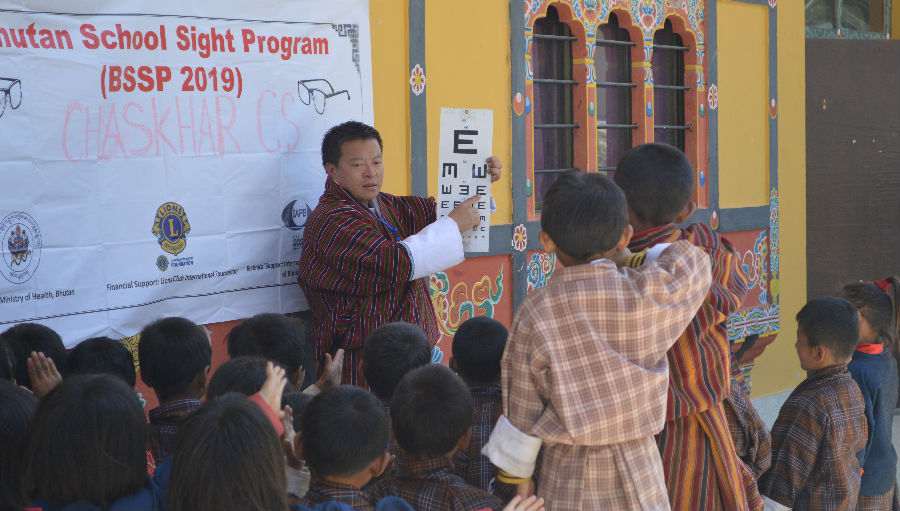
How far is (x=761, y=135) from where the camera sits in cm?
635

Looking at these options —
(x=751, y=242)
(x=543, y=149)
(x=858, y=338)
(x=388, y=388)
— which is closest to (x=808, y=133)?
(x=751, y=242)

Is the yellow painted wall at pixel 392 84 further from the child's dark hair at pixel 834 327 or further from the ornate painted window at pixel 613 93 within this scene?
the child's dark hair at pixel 834 327

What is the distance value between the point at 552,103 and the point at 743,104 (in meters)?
1.62

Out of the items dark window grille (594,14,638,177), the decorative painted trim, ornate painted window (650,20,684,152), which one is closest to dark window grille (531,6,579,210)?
dark window grille (594,14,638,177)

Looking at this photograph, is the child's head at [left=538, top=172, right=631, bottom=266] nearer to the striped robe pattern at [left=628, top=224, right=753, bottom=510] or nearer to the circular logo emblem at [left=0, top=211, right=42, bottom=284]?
the striped robe pattern at [left=628, top=224, right=753, bottom=510]

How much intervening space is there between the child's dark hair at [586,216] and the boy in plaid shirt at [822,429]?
4.46 feet

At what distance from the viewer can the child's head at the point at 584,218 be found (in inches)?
87.3

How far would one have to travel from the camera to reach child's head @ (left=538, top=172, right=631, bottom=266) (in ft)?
7.27

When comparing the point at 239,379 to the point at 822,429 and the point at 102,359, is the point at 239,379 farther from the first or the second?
the point at 822,429

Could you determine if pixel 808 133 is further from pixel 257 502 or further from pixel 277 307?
pixel 257 502

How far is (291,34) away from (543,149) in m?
1.85

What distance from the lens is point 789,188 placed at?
21.6 ft

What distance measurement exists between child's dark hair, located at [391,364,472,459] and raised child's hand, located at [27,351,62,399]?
1067 millimetres

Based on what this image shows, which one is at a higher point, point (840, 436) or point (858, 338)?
point (858, 338)
